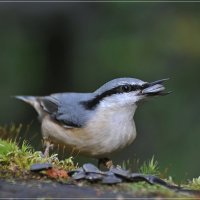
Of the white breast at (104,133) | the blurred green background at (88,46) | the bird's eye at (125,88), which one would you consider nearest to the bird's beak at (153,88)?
the bird's eye at (125,88)

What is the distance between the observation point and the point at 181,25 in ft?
→ 41.0

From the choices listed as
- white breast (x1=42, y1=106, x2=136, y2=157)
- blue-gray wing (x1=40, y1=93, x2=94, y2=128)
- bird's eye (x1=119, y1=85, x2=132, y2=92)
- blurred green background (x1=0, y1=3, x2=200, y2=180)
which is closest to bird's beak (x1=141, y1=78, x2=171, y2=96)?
bird's eye (x1=119, y1=85, x2=132, y2=92)

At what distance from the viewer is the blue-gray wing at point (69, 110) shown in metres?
6.41

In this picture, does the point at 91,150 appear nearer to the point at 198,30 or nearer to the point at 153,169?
the point at 153,169

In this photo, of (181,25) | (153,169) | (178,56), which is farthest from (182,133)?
(153,169)

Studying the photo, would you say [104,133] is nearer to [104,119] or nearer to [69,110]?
[104,119]

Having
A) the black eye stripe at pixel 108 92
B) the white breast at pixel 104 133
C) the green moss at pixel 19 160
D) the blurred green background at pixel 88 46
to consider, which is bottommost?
the green moss at pixel 19 160

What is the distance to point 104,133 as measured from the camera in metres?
6.21

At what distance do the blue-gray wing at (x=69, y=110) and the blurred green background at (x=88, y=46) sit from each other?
14.2 ft

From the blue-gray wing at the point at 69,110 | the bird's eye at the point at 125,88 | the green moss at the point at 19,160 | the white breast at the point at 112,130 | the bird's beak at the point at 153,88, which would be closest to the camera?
the green moss at the point at 19,160

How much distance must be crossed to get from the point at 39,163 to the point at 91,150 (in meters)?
1.69

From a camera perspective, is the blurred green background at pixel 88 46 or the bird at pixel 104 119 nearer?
the bird at pixel 104 119

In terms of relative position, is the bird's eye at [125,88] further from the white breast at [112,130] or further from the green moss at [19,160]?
the green moss at [19,160]

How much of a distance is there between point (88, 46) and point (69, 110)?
6233 millimetres
